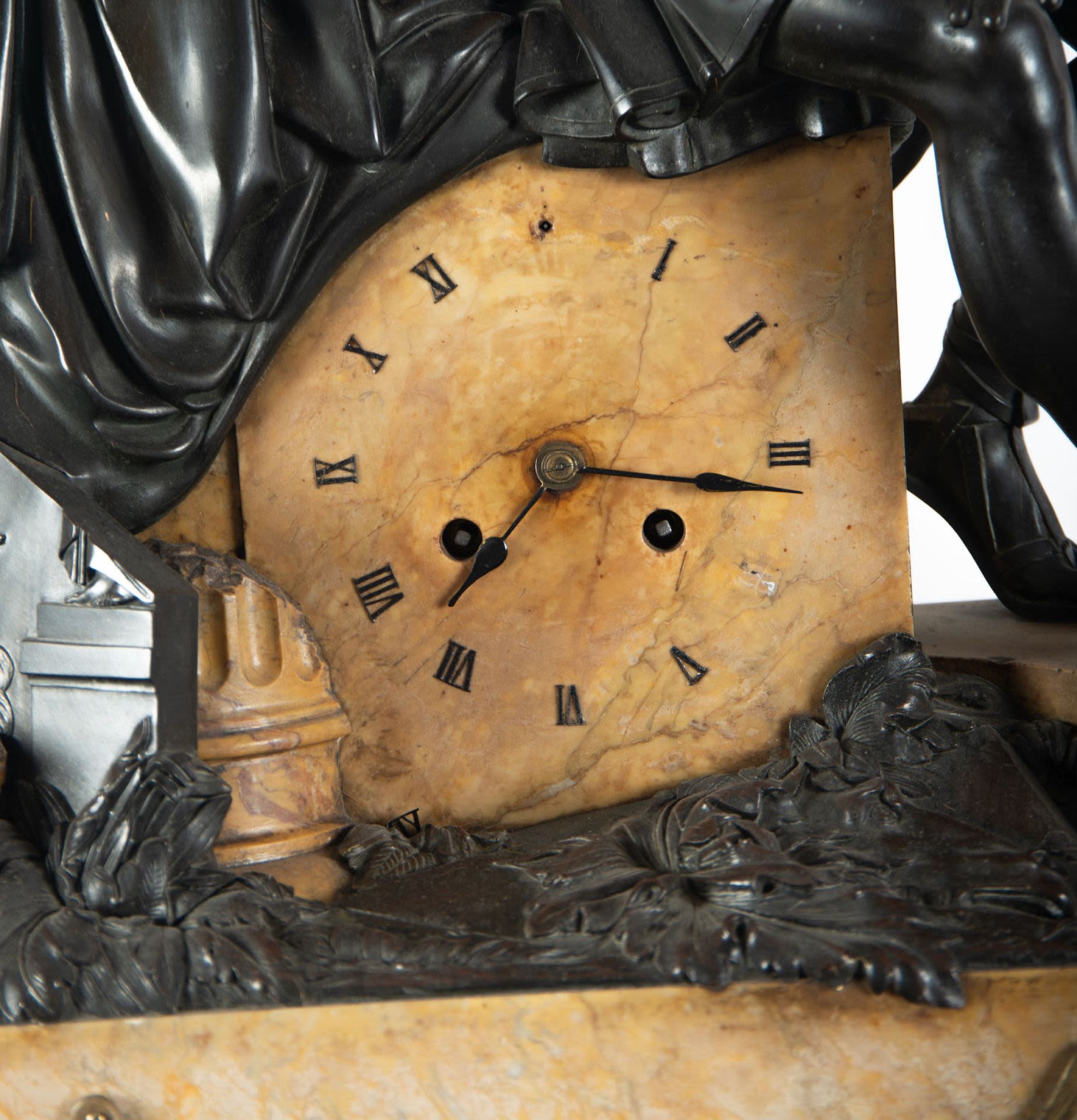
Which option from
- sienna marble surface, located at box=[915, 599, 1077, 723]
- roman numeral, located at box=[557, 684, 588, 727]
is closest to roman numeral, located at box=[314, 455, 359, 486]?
roman numeral, located at box=[557, 684, 588, 727]

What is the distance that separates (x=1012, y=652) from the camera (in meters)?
2.04

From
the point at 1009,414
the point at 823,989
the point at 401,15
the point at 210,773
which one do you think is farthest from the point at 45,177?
the point at 1009,414

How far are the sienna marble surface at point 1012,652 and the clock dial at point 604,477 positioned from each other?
21 centimetres

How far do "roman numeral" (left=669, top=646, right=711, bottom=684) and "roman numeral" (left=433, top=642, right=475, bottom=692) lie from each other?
278mm

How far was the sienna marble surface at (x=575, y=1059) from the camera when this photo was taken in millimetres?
1225

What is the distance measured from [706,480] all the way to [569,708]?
1.19 feet

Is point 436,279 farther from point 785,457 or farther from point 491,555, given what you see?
point 785,457

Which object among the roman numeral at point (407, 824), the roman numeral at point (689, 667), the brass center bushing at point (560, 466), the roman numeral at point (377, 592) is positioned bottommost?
the roman numeral at point (407, 824)

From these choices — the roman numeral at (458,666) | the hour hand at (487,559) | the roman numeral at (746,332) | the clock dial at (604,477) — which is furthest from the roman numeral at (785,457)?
the roman numeral at (458,666)

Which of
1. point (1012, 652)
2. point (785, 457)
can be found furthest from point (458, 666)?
point (1012, 652)

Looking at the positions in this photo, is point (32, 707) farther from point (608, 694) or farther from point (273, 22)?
point (273, 22)

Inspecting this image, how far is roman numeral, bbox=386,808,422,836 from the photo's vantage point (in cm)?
184

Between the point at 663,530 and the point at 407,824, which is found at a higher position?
the point at 663,530

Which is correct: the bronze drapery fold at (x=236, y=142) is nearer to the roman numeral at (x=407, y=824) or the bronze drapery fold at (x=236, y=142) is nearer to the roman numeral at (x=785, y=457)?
the roman numeral at (x=785, y=457)
